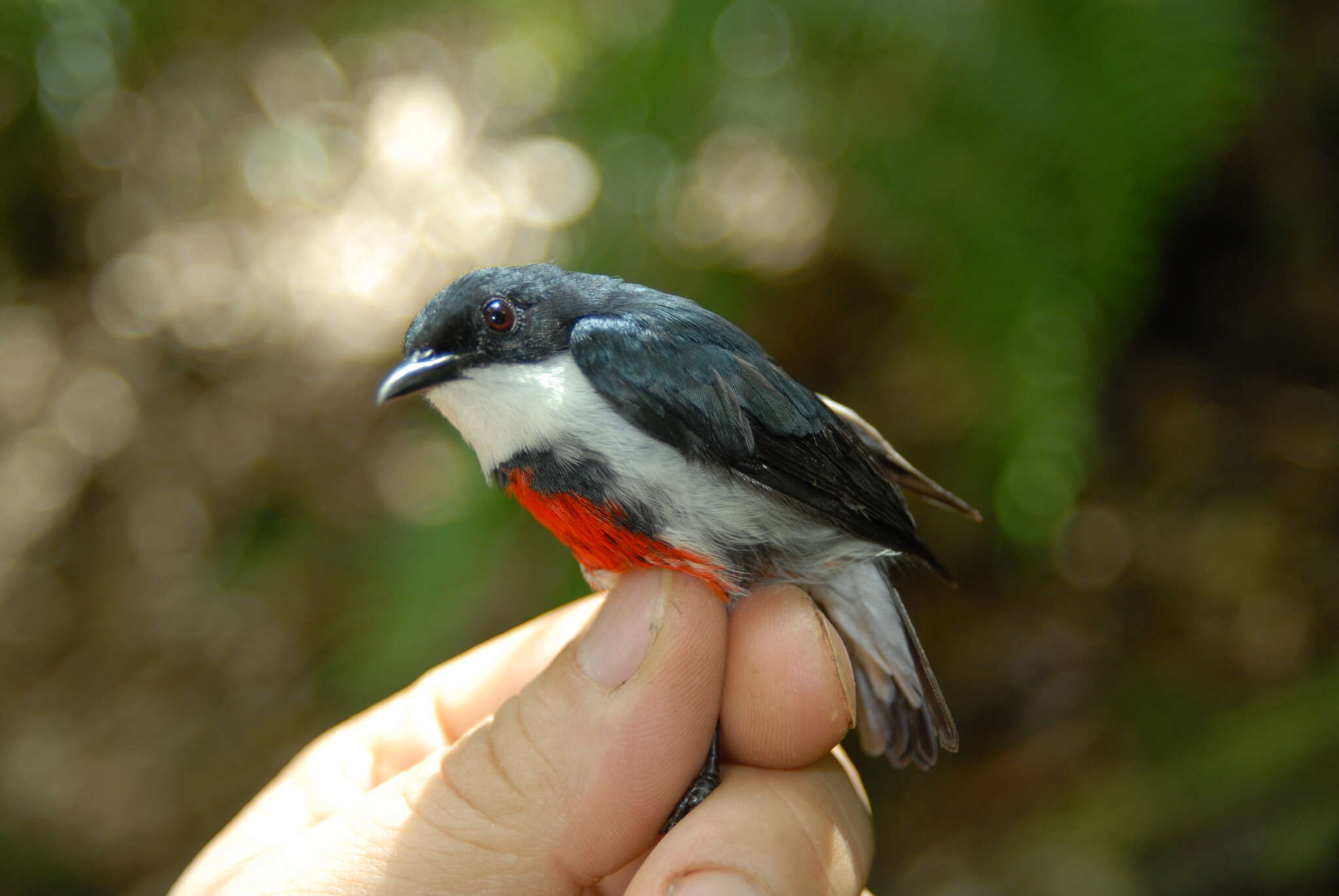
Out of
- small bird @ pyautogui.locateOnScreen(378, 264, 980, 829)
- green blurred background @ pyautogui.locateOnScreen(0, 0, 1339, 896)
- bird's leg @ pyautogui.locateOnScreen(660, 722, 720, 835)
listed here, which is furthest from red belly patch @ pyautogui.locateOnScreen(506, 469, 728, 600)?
green blurred background @ pyautogui.locateOnScreen(0, 0, 1339, 896)

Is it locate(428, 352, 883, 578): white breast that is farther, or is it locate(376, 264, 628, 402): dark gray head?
locate(376, 264, 628, 402): dark gray head

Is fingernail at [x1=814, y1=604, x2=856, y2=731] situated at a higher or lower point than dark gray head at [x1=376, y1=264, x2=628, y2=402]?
lower

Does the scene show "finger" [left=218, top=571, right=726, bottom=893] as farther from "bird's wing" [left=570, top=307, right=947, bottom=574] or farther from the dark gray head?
the dark gray head

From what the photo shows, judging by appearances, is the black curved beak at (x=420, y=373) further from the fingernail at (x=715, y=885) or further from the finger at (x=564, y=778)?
the fingernail at (x=715, y=885)

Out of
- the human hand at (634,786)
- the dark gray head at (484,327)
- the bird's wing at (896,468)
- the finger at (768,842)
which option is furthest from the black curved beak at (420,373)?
the finger at (768,842)

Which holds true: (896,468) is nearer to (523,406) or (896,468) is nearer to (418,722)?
(523,406)

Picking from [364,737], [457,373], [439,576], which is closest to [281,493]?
[439,576]

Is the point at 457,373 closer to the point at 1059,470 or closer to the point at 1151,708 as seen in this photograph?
the point at 1059,470
